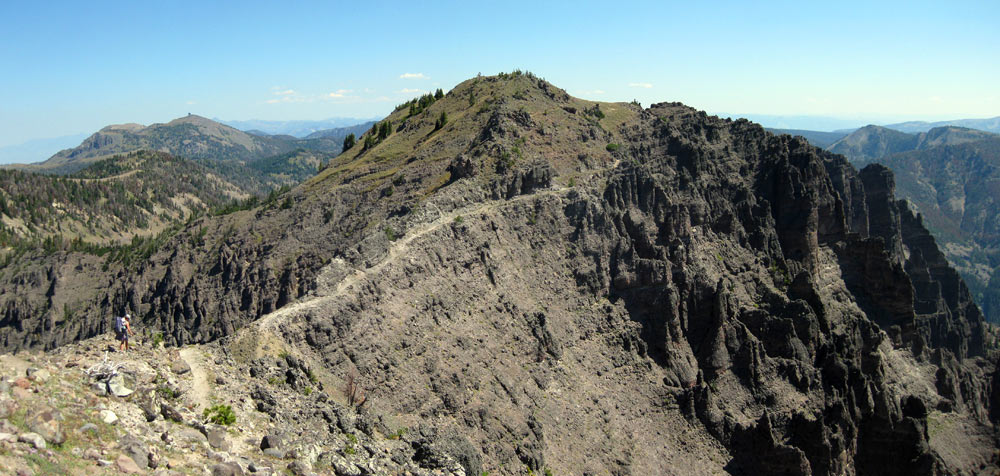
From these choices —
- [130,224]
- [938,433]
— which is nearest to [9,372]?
[938,433]

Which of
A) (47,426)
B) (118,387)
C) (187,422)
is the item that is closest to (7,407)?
(47,426)

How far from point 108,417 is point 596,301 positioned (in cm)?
4297

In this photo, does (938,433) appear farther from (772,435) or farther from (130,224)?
(130,224)

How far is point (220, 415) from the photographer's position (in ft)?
78.6

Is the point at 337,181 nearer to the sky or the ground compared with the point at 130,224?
nearer to the sky

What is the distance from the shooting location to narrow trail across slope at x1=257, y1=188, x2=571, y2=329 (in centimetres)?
3716

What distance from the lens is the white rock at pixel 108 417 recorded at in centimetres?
1894

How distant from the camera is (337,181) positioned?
8194 cm

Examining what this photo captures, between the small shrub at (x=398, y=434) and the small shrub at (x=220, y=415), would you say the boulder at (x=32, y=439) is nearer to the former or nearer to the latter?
the small shrub at (x=220, y=415)

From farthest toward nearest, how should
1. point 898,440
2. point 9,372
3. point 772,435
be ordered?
point 898,440, point 772,435, point 9,372

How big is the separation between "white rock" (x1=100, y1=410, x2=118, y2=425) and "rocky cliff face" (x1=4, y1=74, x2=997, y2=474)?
511 inches

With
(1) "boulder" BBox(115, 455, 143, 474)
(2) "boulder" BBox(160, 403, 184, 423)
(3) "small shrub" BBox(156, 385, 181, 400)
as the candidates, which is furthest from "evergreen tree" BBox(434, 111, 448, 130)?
(1) "boulder" BBox(115, 455, 143, 474)

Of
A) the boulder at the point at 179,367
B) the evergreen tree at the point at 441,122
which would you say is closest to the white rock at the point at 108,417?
the boulder at the point at 179,367

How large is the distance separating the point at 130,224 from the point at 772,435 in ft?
628
